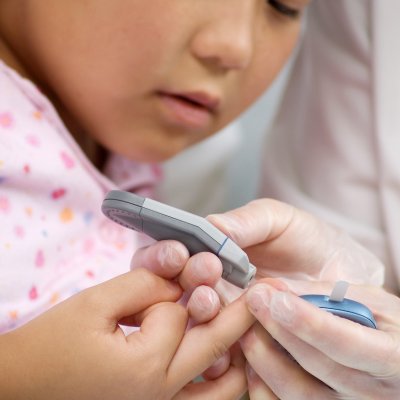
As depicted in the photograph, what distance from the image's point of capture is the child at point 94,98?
2.35ft

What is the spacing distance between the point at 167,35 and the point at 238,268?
0.30 metres

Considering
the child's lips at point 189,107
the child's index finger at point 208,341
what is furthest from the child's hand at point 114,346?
the child's lips at point 189,107

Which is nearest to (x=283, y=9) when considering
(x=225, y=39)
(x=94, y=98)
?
(x=225, y=39)

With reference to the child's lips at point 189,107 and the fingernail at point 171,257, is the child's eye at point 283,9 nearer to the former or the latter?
the child's lips at point 189,107

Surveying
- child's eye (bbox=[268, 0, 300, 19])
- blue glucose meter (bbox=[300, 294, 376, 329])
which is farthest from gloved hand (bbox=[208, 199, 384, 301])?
child's eye (bbox=[268, 0, 300, 19])

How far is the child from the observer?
72 centimetres

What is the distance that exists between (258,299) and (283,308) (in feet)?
0.12

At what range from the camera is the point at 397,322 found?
2.07 feet

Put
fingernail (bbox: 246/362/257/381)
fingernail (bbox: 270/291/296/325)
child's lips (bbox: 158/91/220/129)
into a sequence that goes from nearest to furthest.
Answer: fingernail (bbox: 270/291/296/325) → fingernail (bbox: 246/362/257/381) → child's lips (bbox: 158/91/220/129)

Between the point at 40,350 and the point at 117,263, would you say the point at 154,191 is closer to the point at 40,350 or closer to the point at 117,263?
the point at 117,263

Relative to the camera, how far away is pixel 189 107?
81 centimetres

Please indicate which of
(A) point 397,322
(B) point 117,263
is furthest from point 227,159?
(A) point 397,322

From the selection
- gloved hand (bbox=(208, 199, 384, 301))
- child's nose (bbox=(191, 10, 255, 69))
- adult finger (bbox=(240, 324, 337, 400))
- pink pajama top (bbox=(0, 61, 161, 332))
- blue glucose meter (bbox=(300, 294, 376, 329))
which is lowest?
pink pajama top (bbox=(0, 61, 161, 332))

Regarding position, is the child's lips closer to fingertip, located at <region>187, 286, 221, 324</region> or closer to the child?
the child
